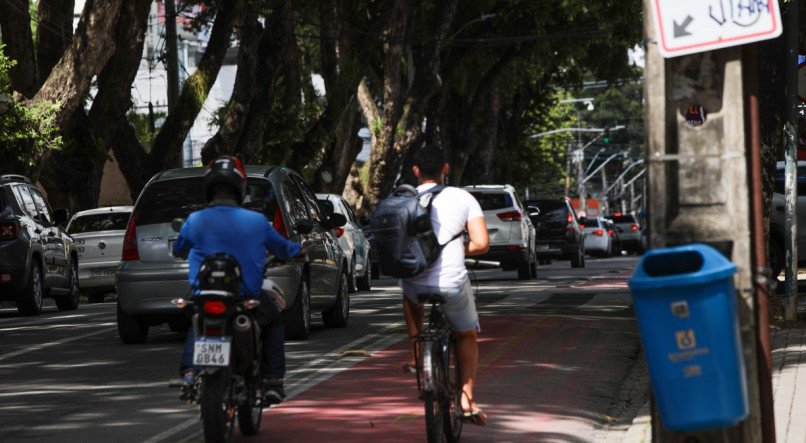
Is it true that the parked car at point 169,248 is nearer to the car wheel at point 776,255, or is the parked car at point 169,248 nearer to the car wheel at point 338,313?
the car wheel at point 338,313

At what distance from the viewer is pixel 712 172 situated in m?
6.53

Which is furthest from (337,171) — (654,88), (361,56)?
(654,88)

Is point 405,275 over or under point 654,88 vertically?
under

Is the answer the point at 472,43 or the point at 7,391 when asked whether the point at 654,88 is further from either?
the point at 472,43

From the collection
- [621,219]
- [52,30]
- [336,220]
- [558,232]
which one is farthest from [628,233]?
[336,220]

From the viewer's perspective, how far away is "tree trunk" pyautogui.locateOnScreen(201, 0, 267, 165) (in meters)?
31.5

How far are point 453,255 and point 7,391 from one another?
4.99 meters

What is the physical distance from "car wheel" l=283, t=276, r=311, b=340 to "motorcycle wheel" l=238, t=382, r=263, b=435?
585 centimetres

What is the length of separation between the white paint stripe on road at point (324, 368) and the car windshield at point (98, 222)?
10425 mm

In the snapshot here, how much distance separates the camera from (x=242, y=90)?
1248 inches

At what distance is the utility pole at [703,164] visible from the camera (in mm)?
6512

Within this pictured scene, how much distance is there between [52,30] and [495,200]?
879 centimetres

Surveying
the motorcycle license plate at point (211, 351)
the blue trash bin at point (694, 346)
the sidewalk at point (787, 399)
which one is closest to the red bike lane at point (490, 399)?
the sidewalk at point (787, 399)

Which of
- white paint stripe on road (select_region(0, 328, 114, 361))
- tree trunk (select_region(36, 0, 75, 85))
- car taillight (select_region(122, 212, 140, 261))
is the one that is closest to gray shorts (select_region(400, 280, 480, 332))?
car taillight (select_region(122, 212, 140, 261))
